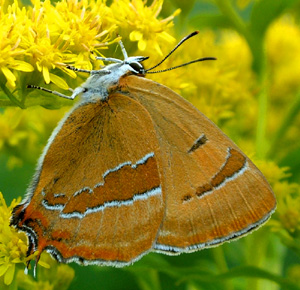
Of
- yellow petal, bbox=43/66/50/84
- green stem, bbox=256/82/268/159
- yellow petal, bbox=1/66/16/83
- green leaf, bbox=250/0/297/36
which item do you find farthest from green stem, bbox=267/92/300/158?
yellow petal, bbox=1/66/16/83

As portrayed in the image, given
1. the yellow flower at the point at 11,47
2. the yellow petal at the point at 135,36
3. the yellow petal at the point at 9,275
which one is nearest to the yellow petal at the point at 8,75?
the yellow flower at the point at 11,47

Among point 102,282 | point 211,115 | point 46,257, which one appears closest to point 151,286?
point 102,282

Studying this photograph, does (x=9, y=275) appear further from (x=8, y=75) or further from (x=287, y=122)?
(x=287, y=122)

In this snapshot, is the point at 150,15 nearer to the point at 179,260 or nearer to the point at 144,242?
the point at 144,242

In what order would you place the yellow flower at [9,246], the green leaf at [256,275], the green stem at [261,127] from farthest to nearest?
the green stem at [261,127]
the green leaf at [256,275]
the yellow flower at [9,246]

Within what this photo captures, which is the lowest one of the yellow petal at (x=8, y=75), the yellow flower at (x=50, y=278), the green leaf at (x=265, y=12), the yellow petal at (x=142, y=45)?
the yellow flower at (x=50, y=278)

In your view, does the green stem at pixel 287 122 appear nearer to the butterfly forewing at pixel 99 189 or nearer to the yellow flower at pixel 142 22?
the yellow flower at pixel 142 22
